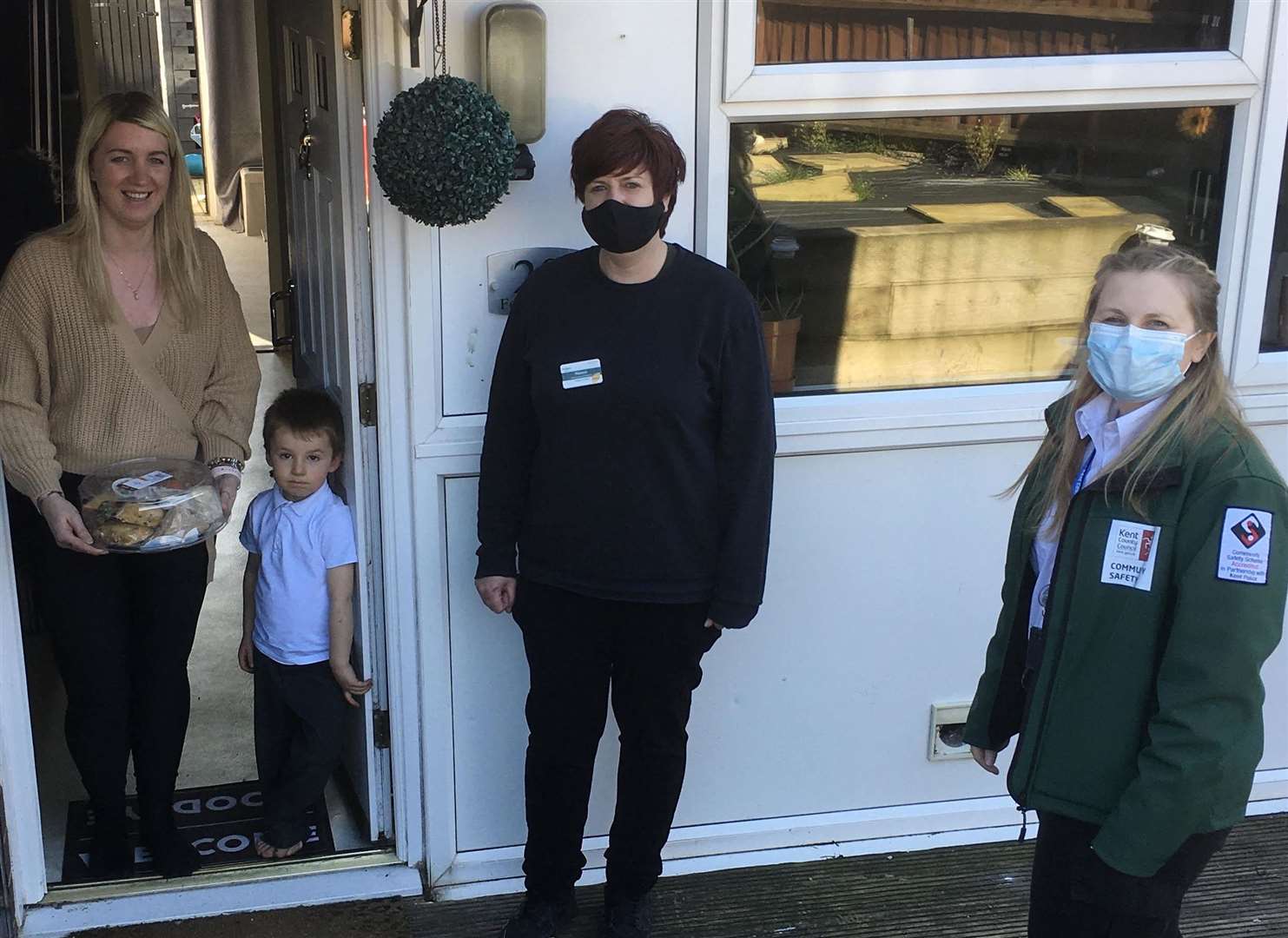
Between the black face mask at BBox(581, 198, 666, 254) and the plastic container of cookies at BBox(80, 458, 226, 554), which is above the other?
the black face mask at BBox(581, 198, 666, 254)

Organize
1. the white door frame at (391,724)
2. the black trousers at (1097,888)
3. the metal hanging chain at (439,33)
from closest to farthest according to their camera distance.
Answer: the black trousers at (1097,888), the metal hanging chain at (439,33), the white door frame at (391,724)

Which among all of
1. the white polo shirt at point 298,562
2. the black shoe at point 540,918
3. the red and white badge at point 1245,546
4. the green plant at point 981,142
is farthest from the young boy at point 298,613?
the red and white badge at point 1245,546

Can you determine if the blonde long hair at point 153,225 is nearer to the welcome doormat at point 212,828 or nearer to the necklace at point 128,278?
the necklace at point 128,278

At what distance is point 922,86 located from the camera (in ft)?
10.3

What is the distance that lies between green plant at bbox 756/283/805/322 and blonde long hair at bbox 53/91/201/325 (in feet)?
4.02

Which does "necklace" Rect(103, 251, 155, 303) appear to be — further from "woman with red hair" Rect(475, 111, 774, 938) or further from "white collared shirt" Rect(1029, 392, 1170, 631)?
"white collared shirt" Rect(1029, 392, 1170, 631)

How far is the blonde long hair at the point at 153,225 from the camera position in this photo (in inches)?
113

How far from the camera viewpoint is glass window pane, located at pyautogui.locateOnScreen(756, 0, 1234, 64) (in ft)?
10.0

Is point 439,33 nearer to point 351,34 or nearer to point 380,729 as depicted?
point 351,34

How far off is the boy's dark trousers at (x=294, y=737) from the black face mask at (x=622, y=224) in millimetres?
1277

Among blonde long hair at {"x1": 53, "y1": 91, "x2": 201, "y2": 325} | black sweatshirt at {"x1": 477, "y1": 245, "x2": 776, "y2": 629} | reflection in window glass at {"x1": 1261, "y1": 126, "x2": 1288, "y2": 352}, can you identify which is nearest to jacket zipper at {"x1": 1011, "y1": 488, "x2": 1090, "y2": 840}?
black sweatshirt at {"x1": 477, "y1": 245, "x2": 776, "y2": 629}

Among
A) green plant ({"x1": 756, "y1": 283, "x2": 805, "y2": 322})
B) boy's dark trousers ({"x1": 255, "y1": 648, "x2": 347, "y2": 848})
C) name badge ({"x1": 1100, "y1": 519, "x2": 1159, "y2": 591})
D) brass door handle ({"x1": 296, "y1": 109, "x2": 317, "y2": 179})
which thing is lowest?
boy's dark trousers ({"x1": 255, "y1": 648, "x2": 347, "y2": 848})

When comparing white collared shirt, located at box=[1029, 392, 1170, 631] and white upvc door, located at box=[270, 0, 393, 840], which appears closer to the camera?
white collared shirt, located at box=[1029, 392, 1170, 631]

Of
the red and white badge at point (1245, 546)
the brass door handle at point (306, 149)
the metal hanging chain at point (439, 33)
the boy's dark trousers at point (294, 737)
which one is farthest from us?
the brass door handle at point (306, 149)
